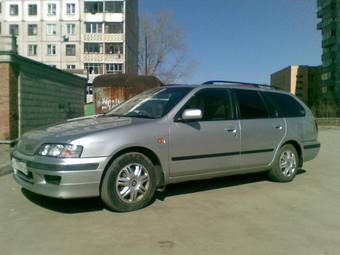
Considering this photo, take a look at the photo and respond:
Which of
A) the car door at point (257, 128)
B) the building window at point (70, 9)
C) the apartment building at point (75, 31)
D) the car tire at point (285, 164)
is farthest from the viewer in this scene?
the building window at point (70, 9)

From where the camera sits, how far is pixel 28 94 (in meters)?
13.1

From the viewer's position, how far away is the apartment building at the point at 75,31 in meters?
57.3

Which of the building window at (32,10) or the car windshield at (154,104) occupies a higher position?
the building window at (32,10)

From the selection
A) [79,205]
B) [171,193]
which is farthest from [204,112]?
[79,205]

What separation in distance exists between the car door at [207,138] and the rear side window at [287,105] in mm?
1297

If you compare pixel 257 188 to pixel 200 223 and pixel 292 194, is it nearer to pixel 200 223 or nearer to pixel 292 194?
pixel 292 194

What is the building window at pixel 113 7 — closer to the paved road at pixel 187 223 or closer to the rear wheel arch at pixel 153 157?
the paved road at pixel 187 223

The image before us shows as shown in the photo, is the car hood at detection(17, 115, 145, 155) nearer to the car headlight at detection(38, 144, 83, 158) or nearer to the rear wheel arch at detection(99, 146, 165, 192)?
the car headlight at detection(38, 144, 83, 158)

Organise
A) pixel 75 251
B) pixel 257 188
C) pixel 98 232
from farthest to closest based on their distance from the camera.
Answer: pixel 257 188 → pixel 98 232 → pixel 75 251

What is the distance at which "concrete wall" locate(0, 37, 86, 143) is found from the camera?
11.7 meters

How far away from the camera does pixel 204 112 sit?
20.2ft

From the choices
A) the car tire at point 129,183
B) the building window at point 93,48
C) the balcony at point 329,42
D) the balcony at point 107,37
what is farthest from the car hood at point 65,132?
the balcony at point 329,42

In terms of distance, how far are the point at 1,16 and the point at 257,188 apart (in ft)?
203

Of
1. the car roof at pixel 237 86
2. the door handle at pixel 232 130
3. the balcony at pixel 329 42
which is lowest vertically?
the door handle at pixel 232 130
